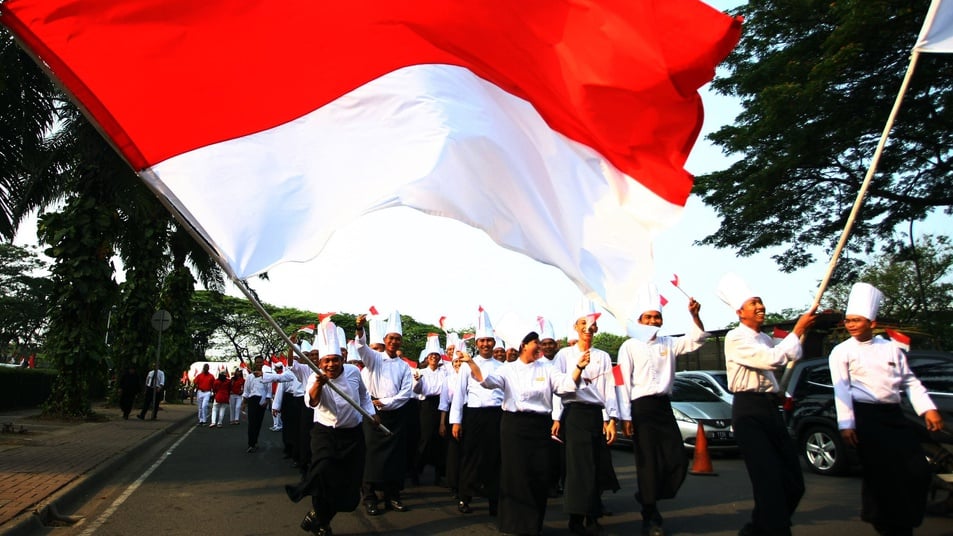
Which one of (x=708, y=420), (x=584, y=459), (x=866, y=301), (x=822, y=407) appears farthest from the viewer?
(x=708, y=420)

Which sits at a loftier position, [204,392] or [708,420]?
[204,392]

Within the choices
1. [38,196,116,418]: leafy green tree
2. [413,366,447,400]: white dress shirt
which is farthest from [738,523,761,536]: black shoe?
[38,196,116,418]: leafy green tree

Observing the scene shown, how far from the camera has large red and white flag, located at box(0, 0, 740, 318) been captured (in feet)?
12.8

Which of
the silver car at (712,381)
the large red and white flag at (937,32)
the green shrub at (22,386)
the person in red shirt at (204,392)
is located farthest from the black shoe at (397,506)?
the green shrub at (22,386)

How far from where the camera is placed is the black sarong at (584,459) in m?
6.84

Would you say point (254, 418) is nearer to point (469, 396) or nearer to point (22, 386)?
point (469, 396)

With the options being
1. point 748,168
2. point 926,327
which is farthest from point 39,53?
point 926,327

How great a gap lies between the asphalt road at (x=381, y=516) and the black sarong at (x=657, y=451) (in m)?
0.38

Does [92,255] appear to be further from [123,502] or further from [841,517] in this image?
[841,517]

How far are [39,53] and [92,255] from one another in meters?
14.7

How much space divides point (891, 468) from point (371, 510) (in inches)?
187

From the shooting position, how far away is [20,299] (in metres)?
57.7

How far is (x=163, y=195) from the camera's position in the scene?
3.78 metres

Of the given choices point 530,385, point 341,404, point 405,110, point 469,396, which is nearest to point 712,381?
point 469,396
